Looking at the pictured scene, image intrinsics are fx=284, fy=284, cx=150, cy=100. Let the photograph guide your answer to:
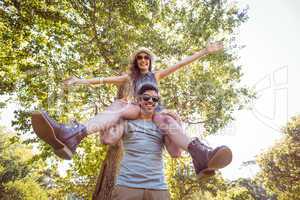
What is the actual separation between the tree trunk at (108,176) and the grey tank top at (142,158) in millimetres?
4777

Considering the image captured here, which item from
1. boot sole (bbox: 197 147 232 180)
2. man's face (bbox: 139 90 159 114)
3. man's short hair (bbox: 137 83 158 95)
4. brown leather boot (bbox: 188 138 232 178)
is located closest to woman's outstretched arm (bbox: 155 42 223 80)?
man's short hair (bbox: 137 83 158 95)

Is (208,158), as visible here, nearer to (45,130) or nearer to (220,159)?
(220,159)

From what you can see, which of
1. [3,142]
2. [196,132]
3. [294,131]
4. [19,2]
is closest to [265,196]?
[294,131]

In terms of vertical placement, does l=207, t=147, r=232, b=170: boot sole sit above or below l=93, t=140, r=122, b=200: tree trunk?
above

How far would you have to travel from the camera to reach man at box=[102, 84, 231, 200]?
9.77 feet

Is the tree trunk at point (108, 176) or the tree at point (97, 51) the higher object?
the tree at point (97, 51)

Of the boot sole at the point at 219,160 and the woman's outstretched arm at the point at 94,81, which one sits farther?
the woman's outstretched arm at the point at 94,81

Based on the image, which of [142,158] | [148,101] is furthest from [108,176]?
[142,158]

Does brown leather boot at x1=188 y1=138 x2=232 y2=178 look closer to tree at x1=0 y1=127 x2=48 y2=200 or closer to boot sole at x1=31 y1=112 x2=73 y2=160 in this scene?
boot sole at x1=31 y1=112 x2=73 y2=160

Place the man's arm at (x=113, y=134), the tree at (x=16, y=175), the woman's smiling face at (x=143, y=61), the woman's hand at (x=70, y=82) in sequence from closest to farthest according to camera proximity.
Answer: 1. the man's arm at (x=113, y=134)
2. the woman's hand at (x=70, y=82)
3. the woman's smiling face at (x=143, y=61)
4. the tree at (x=16, y=175)

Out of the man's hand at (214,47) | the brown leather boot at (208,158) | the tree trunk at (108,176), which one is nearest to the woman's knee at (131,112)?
the brown leather boot at (208,158)

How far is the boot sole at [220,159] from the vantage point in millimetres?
3000

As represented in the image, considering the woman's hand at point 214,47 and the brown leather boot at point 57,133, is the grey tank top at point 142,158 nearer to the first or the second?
the brown leather boot at point 57,133

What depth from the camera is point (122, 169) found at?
3.14 m
